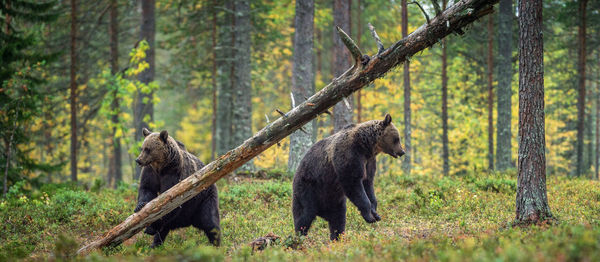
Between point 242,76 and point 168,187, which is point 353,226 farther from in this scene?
point 242,76

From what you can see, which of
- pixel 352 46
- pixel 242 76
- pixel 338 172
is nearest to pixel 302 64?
pixel 242 76

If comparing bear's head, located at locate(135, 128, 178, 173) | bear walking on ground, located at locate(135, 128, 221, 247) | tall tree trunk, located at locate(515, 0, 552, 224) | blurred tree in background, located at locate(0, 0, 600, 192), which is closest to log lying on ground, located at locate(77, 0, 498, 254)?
bear walking on ground, located at locate(135, 128, 221, 247)

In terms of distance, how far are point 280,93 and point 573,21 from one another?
1987 cm

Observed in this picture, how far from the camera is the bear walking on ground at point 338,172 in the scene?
8.83 metres

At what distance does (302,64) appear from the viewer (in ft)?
57.5

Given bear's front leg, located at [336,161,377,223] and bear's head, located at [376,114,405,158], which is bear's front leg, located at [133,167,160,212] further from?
bear's head, located at [376,114,405,158]

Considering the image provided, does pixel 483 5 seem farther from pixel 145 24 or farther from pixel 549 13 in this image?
pixel 549 13

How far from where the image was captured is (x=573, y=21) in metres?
21.2

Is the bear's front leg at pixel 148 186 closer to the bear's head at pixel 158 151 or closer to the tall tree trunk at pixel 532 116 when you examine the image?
the bear's head at pixel 158 151

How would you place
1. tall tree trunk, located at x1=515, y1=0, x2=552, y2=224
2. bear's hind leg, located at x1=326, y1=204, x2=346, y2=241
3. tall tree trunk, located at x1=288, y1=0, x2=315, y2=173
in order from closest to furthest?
tall tree trunk, located at x1=515, y1=0, x2=552, y2=224 < bear's hind leg, located at x1=326, y1=204, x2=346, y2=241 < tall tree trunk, located at x1=288, y1=0, x2=315, y2=173

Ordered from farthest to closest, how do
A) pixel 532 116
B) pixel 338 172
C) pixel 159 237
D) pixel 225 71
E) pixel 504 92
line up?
pixel 225 71, pixel 504 92, pixel 159 237, pixel 338 172, pixel 532 116

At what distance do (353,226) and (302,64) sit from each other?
28.8 feet

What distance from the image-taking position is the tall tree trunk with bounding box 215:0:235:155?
2359cm

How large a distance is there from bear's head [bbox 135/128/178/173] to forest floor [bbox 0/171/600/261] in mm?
1663
